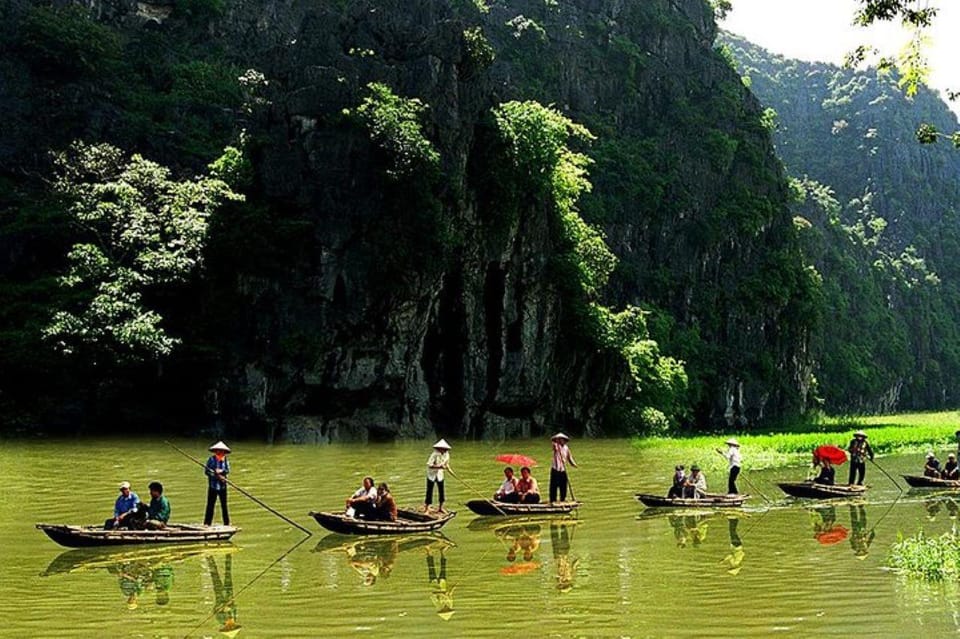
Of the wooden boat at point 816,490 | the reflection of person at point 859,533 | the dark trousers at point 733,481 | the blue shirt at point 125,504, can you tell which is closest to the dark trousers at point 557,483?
the dark trousers at point 733,481

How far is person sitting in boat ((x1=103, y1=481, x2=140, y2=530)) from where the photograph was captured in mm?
14039

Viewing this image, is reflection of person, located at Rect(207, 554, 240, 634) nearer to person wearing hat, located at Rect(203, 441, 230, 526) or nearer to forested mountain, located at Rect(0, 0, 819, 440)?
person wearing hat, located at Rect(203, 441, 230, 526)

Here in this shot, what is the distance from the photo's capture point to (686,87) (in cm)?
7069

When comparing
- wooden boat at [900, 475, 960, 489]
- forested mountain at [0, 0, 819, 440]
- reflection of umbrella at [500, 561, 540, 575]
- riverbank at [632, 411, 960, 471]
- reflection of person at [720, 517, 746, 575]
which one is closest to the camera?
reflection of umbrella at [500, 561, 540, 575]

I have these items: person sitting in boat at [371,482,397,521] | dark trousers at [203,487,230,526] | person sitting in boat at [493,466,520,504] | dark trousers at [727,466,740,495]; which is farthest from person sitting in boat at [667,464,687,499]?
dark trousers at [203,487,230,526]

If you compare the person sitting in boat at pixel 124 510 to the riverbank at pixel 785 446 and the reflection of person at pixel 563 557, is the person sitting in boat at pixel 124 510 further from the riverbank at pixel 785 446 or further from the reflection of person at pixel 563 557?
the riverbank at pixel 785 446

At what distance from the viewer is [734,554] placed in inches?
556

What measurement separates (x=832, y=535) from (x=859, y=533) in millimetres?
559

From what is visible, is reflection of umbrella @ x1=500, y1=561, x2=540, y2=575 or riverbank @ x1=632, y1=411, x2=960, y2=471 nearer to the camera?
reflection of umbrella @ x1=500, y1=561, x2=540, y2=575

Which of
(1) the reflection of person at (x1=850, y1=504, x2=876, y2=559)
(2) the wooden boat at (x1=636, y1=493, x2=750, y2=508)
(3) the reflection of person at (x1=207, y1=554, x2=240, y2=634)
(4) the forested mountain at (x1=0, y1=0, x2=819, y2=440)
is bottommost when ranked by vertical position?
(3) the reflection of person at (x1=207, y1=554, x2=240, y2=634)

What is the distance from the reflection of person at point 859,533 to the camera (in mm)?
14301

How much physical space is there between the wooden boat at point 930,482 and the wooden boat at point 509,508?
31.0 ft

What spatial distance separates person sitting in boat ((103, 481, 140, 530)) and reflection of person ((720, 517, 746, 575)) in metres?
8.33

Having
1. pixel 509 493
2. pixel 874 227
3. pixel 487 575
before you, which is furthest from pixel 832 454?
pixel 874 227
